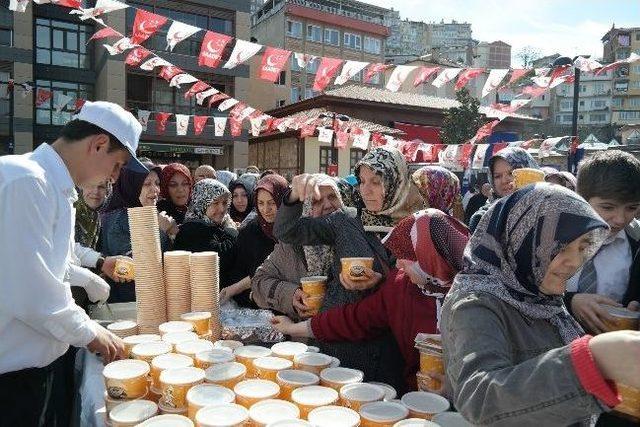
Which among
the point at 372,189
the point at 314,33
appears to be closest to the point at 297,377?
the point at 372,189

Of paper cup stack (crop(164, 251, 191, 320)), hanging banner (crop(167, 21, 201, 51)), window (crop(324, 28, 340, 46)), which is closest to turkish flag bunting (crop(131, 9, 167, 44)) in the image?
hanging banner (crop(167, 21, 201, 51))

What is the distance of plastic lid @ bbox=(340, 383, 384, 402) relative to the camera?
1637 millimetres

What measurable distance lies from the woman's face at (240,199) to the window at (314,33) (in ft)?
108

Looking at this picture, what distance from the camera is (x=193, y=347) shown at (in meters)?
2.11

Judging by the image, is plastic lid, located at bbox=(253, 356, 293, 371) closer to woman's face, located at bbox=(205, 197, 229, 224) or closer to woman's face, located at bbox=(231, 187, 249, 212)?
woman's face, located at bbox=(205, 197, 229, 224)

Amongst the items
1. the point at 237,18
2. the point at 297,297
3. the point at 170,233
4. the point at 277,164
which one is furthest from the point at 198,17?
the point at 297,297

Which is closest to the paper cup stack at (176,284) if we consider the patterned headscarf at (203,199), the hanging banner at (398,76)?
the patterned headscarf at (203,199)

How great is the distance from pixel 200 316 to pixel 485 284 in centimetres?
158

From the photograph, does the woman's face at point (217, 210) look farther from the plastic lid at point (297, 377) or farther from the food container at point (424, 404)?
the food container at point (424, 404)

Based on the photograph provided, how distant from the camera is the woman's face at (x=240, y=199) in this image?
6.01 m

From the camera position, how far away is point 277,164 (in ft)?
77.0

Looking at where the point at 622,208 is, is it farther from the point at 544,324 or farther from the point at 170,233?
the point at 170,233

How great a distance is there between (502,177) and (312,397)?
11.3ft

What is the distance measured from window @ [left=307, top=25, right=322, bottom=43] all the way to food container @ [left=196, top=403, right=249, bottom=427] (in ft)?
123
